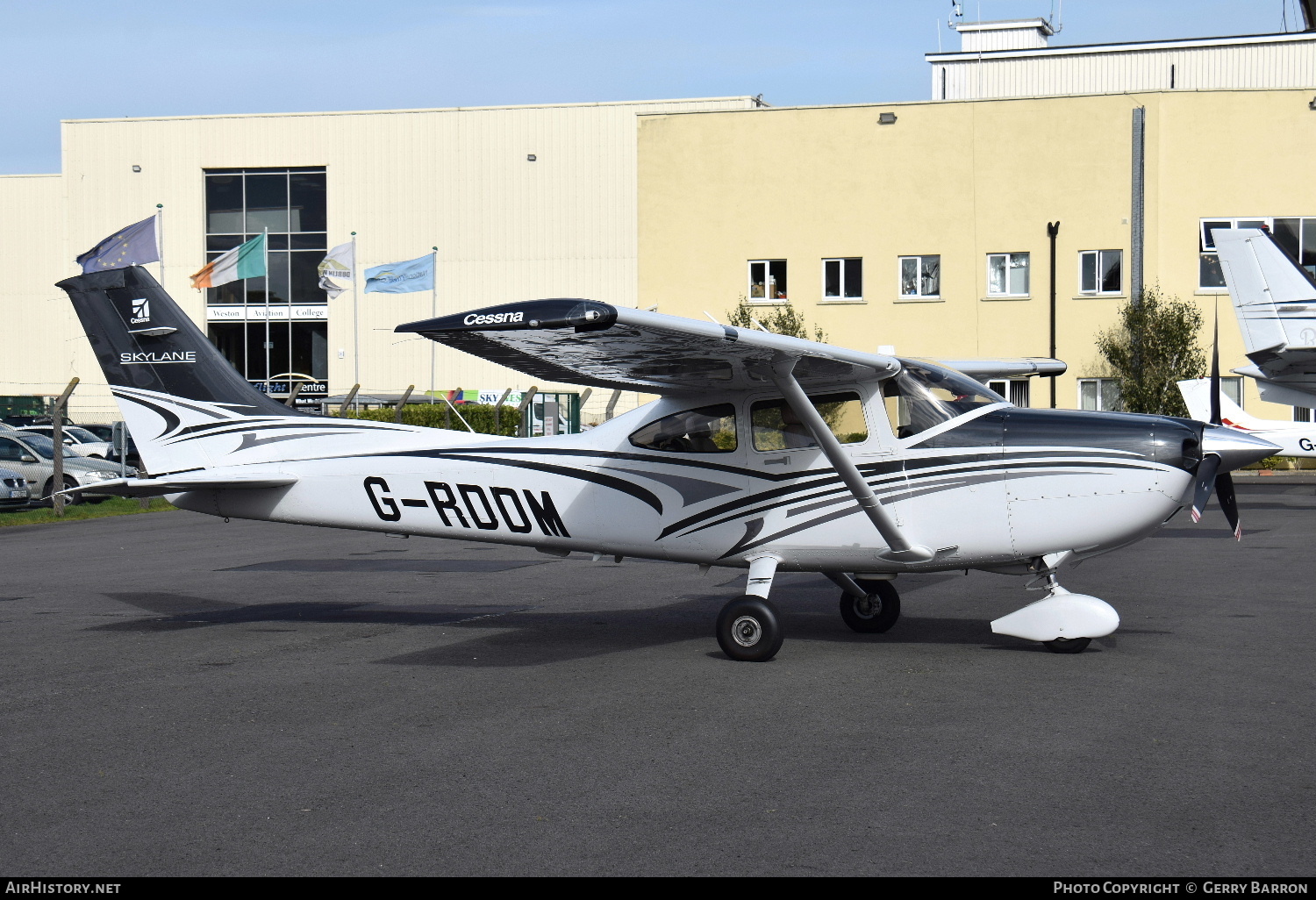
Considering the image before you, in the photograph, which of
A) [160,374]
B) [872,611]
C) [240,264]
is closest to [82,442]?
[240,264]

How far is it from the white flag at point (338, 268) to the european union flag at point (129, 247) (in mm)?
8794

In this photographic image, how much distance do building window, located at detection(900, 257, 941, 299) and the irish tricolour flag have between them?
Answer: 60.9 feet

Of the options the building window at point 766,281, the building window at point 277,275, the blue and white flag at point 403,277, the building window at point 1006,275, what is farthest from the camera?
the building window at point 277,275

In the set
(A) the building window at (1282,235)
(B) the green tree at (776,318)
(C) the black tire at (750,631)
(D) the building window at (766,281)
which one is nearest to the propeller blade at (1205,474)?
(C) the black tire at (750,631)

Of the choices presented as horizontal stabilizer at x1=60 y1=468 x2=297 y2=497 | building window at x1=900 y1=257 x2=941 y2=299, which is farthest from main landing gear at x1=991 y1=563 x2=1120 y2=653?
building window at x1=900 y1=257 x2=941 y2=299

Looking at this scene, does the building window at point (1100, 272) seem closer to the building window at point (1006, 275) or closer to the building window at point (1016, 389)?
the building window at point (1006, 275)

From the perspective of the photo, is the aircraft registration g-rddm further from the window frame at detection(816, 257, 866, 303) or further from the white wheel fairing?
the window frame at detection(816, 257, 866, 303)

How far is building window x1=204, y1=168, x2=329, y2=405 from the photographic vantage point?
45.9 meters

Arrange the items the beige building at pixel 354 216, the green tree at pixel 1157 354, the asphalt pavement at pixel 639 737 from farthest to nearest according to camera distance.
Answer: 1. the beige building at pixel 354 216
2. the green tree at pixel 1157 354
3. the asphalt pavement at pixel 639 737

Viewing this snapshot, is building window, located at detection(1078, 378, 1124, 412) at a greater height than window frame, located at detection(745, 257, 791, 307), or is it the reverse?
window frame, located at detection(745, 257, 791, 307)

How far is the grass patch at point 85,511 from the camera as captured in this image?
2178cm
